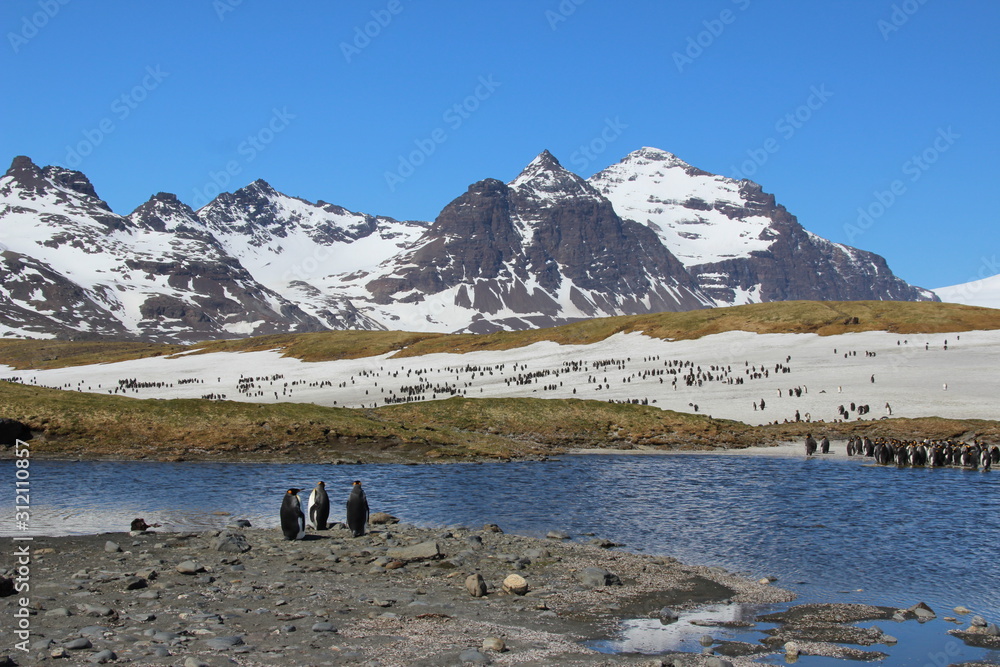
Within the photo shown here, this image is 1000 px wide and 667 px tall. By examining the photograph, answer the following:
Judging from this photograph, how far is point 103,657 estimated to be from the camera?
1177 cm

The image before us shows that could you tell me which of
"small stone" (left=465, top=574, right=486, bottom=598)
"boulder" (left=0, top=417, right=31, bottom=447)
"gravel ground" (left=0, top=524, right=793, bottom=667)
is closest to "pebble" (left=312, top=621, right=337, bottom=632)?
"gravel ground" (left=0, top=524, right=793, bottom=667)

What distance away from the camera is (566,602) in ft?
53.2

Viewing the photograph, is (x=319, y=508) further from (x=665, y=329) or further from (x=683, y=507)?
(x=665, y=329)

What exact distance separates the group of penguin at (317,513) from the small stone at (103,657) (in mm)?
9923

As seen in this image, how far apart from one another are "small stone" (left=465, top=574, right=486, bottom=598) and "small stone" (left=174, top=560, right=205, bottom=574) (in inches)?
233

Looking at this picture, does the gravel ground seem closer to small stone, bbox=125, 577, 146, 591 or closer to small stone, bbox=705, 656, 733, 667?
small stone, bbox=125, 577, 146, 591

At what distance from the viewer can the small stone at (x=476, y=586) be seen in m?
16.5

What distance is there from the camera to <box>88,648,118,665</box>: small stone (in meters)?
11.7

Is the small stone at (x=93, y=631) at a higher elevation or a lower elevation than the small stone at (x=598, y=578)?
higher

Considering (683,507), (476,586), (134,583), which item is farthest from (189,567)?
(683,507)

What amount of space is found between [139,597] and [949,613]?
15.8m

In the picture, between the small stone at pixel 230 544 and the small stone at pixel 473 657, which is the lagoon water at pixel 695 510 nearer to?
the small stone at pixel 473 657

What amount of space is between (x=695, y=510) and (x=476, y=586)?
14.2 metres

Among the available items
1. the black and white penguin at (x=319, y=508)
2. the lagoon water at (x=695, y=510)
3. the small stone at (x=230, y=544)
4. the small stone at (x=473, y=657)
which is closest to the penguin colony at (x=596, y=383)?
the lagoon water at (x=695, y=510)
